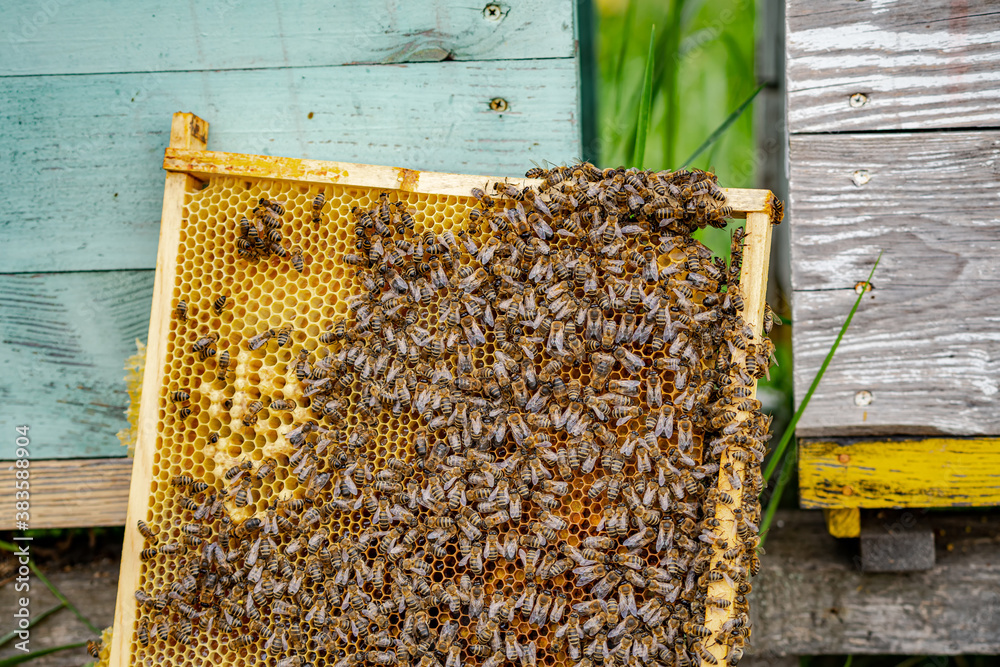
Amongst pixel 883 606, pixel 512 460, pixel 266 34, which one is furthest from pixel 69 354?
pixel 883 606

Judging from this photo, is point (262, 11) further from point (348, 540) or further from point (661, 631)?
point (661, 631)

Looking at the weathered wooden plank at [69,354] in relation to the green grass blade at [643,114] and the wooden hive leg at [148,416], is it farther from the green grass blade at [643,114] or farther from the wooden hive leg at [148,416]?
the green grass blade at [643,114]

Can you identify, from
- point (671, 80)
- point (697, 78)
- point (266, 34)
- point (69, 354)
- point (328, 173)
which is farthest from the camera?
point (697, 78)

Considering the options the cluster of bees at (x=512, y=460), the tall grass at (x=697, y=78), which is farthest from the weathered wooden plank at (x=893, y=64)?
the cluster of bees at (x=512, y=460)

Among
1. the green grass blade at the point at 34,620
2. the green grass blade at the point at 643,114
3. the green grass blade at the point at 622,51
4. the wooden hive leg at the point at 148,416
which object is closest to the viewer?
the wooden hive leg at the point at 148,416

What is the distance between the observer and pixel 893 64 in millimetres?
2994

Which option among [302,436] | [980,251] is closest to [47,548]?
[302,436]

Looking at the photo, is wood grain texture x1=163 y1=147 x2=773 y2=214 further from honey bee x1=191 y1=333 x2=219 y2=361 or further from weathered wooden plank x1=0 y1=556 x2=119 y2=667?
weathered wooden plank x1=0 y1=556 x2=119 y2=667

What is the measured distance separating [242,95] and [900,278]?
3541mm

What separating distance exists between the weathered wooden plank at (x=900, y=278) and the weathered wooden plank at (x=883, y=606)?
78 centimetres

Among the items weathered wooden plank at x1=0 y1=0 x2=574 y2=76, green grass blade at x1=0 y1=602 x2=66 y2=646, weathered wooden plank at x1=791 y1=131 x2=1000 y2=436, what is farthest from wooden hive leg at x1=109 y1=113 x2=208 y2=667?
weathered wooden plank at x1=791 y1=131 x2=1000 y2=436

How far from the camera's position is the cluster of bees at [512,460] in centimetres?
246

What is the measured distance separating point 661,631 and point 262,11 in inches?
137

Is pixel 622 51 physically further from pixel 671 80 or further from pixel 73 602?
pixel 73 602
